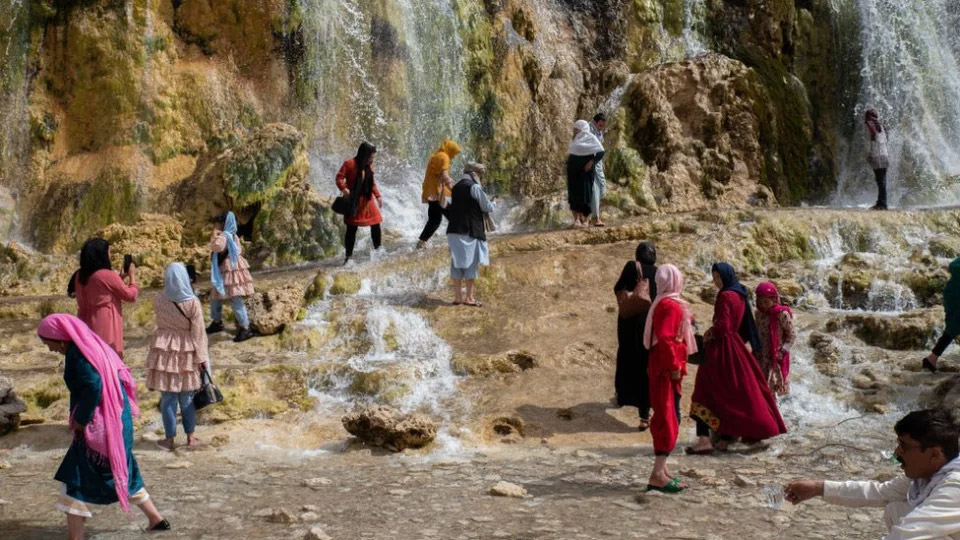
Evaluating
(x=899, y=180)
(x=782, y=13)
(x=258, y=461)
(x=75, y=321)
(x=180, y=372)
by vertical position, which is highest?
(x=782, y=13)

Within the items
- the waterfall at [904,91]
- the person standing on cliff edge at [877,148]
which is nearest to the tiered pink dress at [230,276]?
the person standing on cliff edge at [877,148]

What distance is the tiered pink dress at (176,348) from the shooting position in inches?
305

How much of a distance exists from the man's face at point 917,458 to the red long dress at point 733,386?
374cm

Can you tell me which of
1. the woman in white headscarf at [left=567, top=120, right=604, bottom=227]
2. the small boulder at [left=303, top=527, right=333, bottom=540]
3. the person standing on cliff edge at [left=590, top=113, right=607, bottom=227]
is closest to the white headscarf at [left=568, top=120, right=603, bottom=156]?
the woman in white headscarf at [left=567, top=120, right=604, bottom=227]

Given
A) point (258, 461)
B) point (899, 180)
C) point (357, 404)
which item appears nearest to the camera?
point (258, 461)

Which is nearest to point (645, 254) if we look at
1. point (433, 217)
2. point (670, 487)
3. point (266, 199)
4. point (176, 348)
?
point (670, 487)

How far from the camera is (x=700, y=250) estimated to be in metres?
12.7

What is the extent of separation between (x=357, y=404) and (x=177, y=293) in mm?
2103

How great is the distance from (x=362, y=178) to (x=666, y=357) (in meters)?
6.26

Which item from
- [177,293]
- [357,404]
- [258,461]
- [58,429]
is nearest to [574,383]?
[357,404]

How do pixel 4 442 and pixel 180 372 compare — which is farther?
pixel 4 442

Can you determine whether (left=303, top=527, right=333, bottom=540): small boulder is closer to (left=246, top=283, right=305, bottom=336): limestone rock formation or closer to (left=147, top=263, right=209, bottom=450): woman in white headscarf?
(left=147, top=263, right=209, bottom=450): woman in white headscarf

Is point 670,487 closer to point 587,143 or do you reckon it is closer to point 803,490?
point 803,490

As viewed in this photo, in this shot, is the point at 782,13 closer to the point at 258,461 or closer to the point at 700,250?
the point at 700,250
